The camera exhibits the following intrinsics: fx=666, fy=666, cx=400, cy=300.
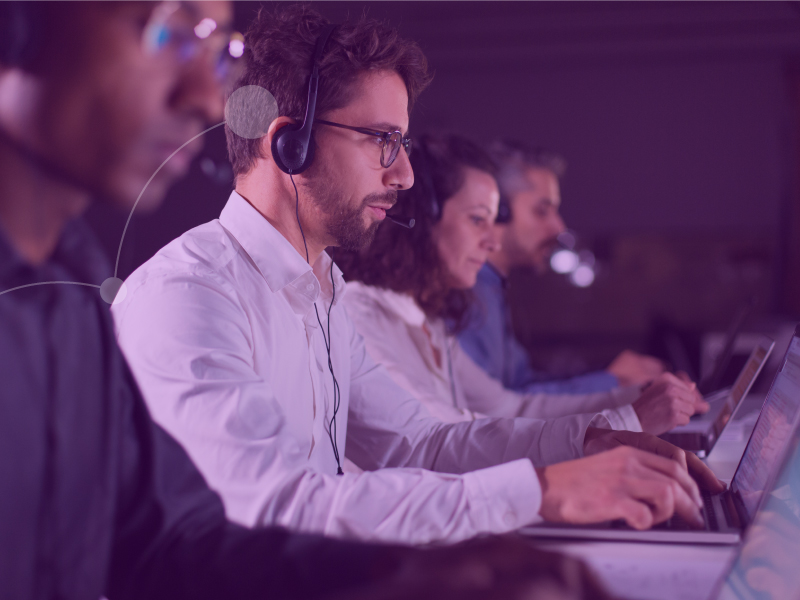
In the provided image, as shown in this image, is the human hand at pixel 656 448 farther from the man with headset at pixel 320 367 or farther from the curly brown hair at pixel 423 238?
the curly brown hair at pixel 423 238

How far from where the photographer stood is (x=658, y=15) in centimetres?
326

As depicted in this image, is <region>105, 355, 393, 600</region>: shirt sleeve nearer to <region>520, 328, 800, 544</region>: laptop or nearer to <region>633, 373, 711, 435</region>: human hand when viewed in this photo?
<region>520, 328, 800, 544</region>: laptop

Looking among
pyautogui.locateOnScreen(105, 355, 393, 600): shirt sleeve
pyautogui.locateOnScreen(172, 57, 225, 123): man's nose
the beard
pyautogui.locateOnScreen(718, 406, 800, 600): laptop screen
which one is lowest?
pyautogui.locateOnScreen(105, 355, 393, 600): shirt sleeve

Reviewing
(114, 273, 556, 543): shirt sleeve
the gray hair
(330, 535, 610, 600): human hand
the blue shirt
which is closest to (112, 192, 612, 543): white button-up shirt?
(114, 273, 556, 543): shirt sleeve

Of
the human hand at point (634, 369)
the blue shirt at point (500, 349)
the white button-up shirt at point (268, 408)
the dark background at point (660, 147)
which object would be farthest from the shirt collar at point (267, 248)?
the dark background at point (660, 147)

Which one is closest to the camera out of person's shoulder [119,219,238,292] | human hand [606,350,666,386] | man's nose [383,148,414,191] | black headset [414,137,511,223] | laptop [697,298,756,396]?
person's shoulder [119,219,238,292]

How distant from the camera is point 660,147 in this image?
13.8 ft

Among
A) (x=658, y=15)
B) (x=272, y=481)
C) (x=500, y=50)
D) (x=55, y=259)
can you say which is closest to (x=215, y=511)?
(x=272, y=481)

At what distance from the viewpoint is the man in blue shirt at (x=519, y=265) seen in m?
2.04

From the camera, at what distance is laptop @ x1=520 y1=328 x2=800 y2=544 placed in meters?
0.75

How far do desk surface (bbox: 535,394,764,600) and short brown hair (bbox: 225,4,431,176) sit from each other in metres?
0.72

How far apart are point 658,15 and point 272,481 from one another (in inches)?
130

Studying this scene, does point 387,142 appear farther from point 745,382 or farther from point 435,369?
point 745,382

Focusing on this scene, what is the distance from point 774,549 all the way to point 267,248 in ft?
→ 2.46
